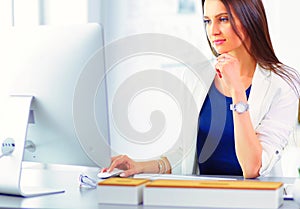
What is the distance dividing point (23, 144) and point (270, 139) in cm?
89

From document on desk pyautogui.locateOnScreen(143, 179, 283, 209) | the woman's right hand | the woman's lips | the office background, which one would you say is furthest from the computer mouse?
the office background

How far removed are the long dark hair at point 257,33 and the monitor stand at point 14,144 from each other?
2.90 ft

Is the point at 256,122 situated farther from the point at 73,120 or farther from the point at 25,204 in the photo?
the point at 25,204

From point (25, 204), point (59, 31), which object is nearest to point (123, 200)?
point (25, 204)

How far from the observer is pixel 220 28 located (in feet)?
7.07

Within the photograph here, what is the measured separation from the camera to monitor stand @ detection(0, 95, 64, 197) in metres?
1.61

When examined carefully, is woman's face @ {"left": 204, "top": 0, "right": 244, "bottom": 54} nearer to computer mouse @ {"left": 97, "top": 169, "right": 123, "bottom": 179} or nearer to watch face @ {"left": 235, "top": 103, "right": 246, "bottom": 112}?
watch face @ {"left": 235, "top": 103, "right": 246, "bottom": 112}

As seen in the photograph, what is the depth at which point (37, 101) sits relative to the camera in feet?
5.43

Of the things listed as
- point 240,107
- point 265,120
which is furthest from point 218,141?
point 240,107

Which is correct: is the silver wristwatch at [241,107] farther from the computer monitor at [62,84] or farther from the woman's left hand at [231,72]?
the computer monitor at [62,84]

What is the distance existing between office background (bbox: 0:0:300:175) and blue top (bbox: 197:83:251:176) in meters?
0.82

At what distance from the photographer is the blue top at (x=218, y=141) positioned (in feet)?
7.32

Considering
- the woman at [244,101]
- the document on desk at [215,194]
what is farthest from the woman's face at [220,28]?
the document on desk at [215,194]

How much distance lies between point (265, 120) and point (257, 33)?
0.32 m
